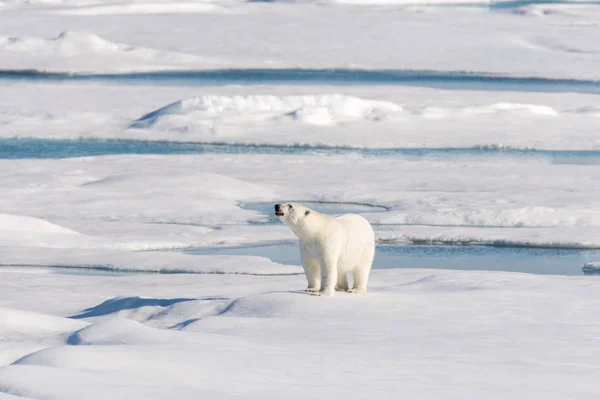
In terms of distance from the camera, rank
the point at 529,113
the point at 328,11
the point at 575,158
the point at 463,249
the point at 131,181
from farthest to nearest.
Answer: the point at 328,11 → the point at 529,113 → the point at 575,158 → the point at 131,181 → the point at 463,249

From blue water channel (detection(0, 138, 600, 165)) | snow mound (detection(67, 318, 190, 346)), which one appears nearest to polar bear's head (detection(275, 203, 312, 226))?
snow mound (detection(67, 318, 190, 346))

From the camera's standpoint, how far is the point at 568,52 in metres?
25.4

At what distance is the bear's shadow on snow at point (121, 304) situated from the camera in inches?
225

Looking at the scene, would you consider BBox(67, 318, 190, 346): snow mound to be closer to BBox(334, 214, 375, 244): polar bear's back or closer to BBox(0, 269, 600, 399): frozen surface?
BBox(0, 269, 600, 399): frozen surface

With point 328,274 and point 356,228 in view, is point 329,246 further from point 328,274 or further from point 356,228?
point 356,228

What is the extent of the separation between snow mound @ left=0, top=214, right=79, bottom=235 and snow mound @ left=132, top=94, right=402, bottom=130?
287 inches

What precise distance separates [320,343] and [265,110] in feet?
42.1

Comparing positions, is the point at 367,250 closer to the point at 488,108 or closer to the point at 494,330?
the point at 494,330

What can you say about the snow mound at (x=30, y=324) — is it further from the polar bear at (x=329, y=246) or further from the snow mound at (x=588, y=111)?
the snow mound at (x=588, y=111)

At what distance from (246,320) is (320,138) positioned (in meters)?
10.5

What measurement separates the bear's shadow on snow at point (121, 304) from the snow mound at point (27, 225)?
3.00 m

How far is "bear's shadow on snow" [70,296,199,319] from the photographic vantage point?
5.71 m

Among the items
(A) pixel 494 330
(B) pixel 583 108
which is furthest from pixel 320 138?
(A) pixel 494 330

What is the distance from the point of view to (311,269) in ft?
17.4
